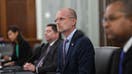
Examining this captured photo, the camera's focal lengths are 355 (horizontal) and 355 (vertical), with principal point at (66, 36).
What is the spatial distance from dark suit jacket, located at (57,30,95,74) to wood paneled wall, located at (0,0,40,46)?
492 centimetres

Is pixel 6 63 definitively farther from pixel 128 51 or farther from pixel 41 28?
pixel 128 51

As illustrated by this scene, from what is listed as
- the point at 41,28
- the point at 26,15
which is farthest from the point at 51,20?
the point at 26,15

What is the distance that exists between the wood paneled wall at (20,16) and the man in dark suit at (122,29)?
608 cm

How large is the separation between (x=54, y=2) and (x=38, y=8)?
1.79ft

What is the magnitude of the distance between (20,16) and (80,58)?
5.21 meters

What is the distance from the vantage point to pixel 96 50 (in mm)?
3211

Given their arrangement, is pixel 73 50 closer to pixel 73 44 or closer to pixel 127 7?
pixel 73 44

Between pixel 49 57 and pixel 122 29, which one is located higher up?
pixel 122 29

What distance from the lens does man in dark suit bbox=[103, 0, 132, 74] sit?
1.91 m

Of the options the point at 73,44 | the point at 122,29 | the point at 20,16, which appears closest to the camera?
the point at 122,29

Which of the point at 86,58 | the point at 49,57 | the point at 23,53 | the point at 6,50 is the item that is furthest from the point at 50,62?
the point at 6,50

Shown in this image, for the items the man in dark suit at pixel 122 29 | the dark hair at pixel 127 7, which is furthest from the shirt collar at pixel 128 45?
the dark hair at pixel 127 7

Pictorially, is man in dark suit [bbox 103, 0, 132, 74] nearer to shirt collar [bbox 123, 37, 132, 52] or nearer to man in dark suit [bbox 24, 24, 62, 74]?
shirt collar [bbox 123, 37, 132, 52]

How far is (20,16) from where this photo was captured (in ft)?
26.7
